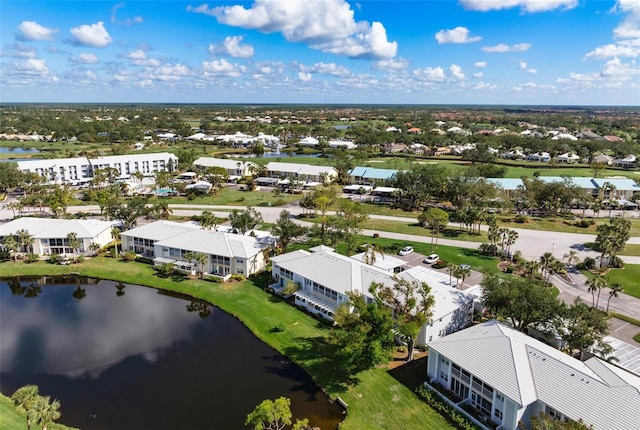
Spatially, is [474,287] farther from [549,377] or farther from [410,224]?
[410,224]

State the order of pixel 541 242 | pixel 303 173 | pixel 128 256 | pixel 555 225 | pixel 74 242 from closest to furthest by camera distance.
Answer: pixel 74 242, pixel 128 256, pixel 541 242, pixel 555 225, pixel 303 173

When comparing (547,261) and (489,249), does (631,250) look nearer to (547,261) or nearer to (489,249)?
(489,249)

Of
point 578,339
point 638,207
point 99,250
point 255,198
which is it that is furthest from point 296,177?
point 578,339

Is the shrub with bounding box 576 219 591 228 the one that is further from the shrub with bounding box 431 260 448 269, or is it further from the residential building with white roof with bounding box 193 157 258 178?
the residential building with white roof with bounding box 193 157 258 178

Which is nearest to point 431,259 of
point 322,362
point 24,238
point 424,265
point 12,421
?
point 424,265

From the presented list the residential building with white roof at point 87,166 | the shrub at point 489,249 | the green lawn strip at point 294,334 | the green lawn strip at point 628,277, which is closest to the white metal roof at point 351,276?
the green lawn strip at point 294,334

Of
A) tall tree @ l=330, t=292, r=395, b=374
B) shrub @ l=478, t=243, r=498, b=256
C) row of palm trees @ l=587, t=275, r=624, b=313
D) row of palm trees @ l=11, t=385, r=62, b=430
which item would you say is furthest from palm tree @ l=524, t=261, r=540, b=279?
row of palm trees @ l=11, t=385, r=62, b=430

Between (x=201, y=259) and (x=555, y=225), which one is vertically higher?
(x=201, y=259)
